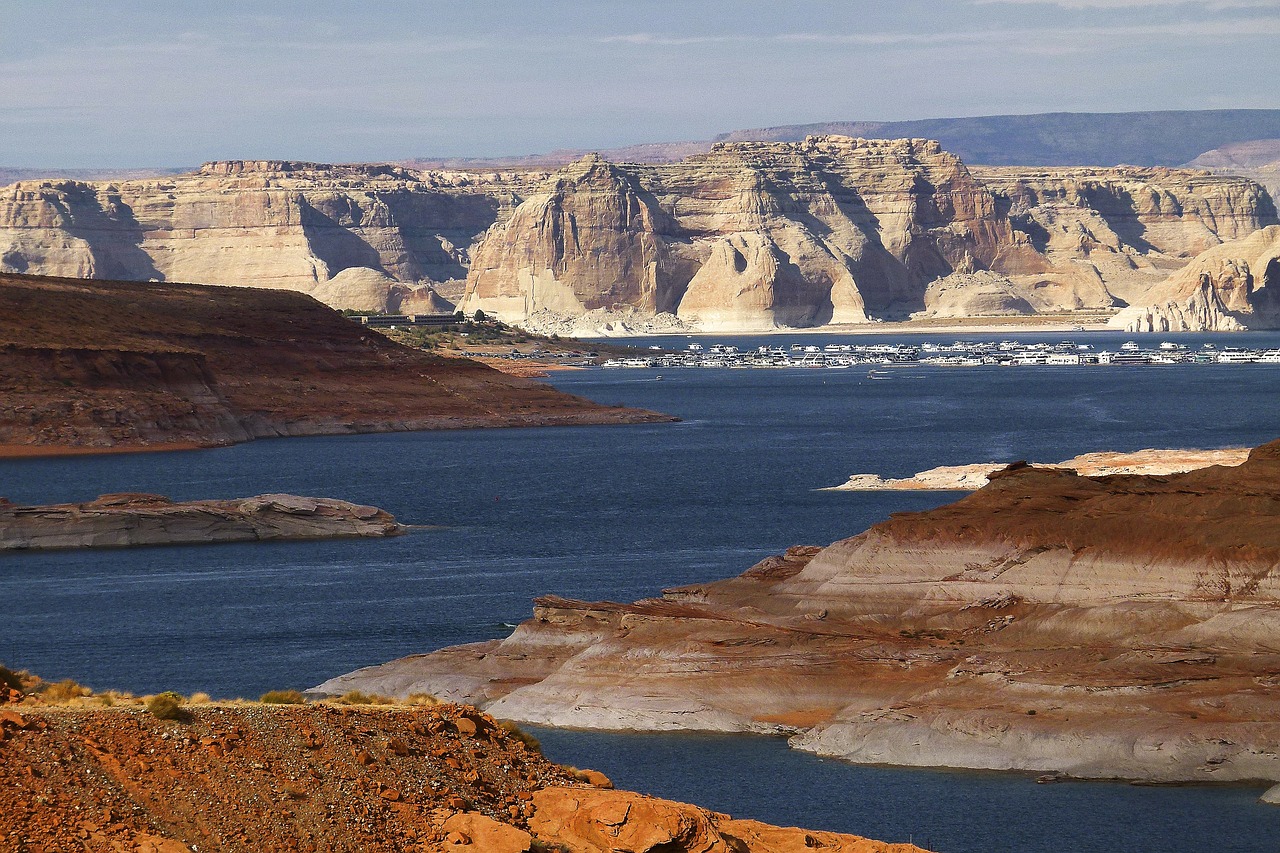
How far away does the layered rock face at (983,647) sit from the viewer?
37875 mm

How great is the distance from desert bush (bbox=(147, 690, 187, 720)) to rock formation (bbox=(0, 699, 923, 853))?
0.40 feet

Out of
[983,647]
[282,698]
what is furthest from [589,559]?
[282,698]

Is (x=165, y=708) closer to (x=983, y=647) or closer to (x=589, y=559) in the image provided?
(x=983, y=647)

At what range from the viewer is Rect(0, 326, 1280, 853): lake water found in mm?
35281

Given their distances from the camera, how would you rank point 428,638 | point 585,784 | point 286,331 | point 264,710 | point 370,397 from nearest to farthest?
point 264,710 → point 585,784 → point 428,638 → point 370,397 → point 286,331

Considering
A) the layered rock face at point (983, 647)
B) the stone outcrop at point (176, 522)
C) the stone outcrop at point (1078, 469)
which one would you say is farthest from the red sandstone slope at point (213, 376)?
the layered rock face at point (983, 647)

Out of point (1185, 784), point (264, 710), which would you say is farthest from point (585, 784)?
point (1185, 784)

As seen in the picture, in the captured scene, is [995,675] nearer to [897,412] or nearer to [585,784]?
[585,784]

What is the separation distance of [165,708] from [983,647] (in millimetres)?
23988

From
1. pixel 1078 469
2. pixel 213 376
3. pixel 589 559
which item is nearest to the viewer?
pixel 589 559

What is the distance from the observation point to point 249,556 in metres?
75.0

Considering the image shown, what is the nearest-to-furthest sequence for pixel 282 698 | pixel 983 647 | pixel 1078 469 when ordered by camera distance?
pixel 282 698 < pixel 983 647 < pixel 1078 469

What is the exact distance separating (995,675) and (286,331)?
419 ft

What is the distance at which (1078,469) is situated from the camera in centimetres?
9269
